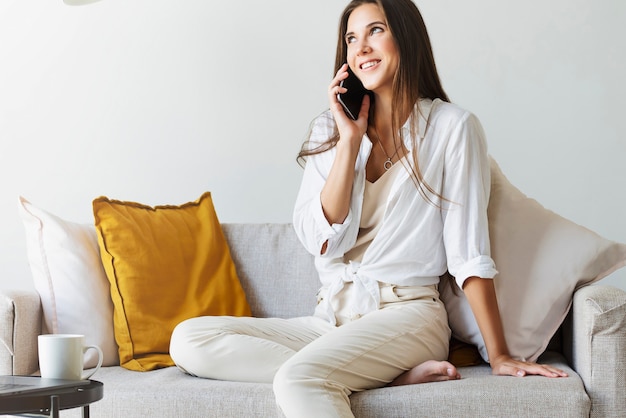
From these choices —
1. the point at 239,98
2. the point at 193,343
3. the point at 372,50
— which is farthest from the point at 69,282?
the point at 239,98

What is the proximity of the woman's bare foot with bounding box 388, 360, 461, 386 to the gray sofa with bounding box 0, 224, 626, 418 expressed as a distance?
0.03 metres

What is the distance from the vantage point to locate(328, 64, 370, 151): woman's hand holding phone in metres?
2.14

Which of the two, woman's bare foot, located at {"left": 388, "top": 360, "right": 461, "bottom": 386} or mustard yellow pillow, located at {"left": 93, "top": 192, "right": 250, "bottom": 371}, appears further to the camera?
mustard yellow pillow, located at {"left": 93, "top": 192, "right": 250, "bottom": 371}

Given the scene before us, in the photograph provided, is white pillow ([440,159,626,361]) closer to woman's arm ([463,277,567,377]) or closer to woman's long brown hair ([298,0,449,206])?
woman's arm ([463,277,567,377])

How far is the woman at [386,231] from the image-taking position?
1.93 metres

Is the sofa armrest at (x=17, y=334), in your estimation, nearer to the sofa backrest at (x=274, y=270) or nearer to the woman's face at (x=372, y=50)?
the sofa backrest at (x=274, y=270)

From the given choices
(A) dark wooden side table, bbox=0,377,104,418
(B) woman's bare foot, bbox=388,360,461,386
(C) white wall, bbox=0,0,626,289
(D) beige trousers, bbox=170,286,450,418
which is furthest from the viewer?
(C) white wall, bbox=0,0,626,289

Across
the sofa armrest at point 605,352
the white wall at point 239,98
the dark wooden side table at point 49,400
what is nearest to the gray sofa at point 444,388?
the sofa armrest at point 605,352

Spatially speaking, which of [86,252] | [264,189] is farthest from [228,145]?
[86,252]

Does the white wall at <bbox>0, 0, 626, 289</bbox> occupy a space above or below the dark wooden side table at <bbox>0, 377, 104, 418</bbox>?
above

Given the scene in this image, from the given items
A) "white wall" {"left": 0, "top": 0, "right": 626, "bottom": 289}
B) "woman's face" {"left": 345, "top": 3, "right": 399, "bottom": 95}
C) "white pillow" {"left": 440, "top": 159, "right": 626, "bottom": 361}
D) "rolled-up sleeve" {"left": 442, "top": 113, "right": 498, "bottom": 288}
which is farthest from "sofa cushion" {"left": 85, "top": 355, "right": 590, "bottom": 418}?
"white wall" {"left": 0, "top": 0, "right": 626, "bottom": 289}

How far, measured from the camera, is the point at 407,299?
207 centimetres

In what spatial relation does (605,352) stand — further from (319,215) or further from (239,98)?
(239,98)

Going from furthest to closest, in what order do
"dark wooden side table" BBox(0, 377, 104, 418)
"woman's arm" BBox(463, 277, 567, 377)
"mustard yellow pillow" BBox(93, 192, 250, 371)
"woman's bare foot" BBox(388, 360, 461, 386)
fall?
"mustard yellow pillow" BBox(93, 192, 250, 371) → "woman's arm" BBox(463, 277, 567, 377) → "woman's bare foot" BBox(388, 360, 461, 386) → "dark wooden side table" BBox(0, 377, 104, 418)
